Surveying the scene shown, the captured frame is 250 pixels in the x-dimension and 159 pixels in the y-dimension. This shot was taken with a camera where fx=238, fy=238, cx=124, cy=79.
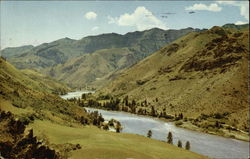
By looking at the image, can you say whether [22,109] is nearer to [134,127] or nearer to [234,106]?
[134,127]

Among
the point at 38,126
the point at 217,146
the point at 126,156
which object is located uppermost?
the point at 38,126

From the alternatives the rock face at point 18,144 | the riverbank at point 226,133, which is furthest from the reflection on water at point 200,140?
the rock face at point 18,144

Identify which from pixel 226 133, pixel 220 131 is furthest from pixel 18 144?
pixel 220 131

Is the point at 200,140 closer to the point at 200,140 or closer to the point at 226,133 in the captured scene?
the point at 200,140

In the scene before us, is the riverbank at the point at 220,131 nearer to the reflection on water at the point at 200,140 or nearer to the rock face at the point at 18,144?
the reflection on water at the point at 200,140

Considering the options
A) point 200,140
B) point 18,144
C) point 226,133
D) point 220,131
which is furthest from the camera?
point 220,131

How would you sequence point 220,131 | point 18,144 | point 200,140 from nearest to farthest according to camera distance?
1. point 18,144
2. point 200,140
3. point 220,131

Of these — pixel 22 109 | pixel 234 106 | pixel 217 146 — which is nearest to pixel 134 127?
pixel 217 146

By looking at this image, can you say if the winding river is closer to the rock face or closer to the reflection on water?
the reflection on water
